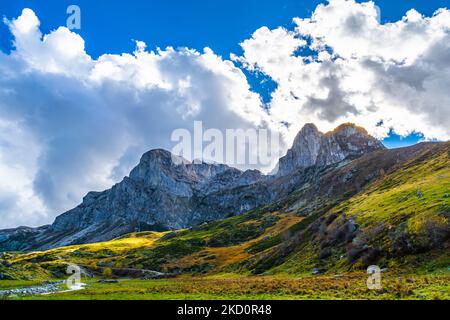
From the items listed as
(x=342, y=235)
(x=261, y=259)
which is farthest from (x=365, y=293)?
(x=261, y=259)

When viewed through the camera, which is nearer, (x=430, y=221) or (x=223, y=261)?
(x=430, y=221)

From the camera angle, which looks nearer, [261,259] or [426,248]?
[426,248]

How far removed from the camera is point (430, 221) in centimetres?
5481

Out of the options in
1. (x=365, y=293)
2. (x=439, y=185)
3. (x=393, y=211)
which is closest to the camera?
(x=365, y=293)

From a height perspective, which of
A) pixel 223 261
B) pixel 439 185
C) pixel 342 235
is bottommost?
pixel 223 261
